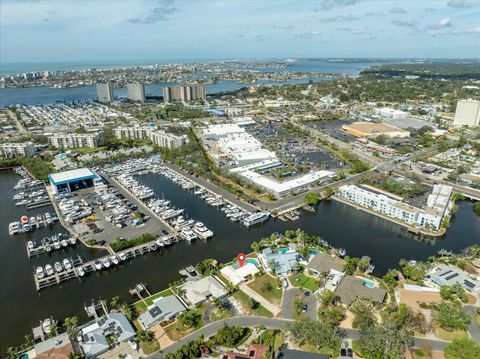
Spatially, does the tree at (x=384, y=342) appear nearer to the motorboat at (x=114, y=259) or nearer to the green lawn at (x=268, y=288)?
the green lawn at (x=268, y=288)

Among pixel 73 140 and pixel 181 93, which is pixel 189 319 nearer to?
pixel 73 140

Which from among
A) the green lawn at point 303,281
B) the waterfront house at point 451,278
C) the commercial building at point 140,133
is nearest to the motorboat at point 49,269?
the green lawn at point 303,281

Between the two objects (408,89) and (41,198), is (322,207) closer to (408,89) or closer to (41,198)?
(41,198)

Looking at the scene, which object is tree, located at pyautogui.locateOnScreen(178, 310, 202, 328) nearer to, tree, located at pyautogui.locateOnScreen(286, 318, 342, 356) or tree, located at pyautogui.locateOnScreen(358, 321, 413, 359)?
tree, located at pyautogui.locateOnScreen(286, 318, 342, 356)

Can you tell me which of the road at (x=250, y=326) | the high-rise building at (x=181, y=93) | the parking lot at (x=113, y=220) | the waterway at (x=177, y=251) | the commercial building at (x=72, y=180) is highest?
the high-rise building at (x=181, y=93)

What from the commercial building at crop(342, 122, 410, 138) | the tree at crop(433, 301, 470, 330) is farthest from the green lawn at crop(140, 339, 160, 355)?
the commercial building at crop(342, 122, 410, 138)

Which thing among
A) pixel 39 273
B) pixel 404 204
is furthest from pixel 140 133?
pixel 404 204
